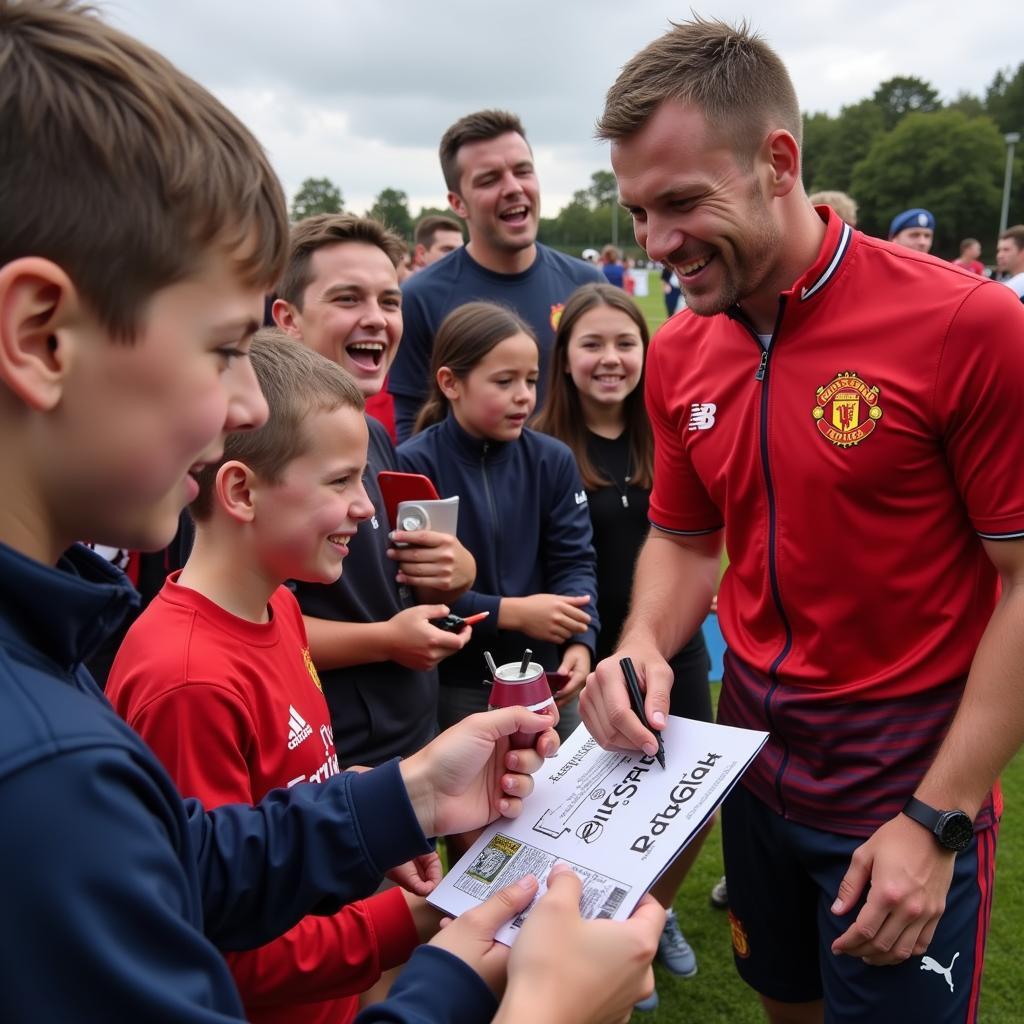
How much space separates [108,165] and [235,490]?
1.09 meters

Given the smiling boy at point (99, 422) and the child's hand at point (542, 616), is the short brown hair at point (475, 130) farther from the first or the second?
the smiling boy at point (99, 422)

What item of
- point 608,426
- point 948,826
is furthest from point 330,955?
point 608,426

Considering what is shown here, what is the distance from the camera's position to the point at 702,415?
2186 millimetres

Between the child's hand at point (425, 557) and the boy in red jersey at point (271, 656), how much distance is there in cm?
53

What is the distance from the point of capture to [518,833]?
5.26 ft

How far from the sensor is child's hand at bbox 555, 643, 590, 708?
3.00 metres

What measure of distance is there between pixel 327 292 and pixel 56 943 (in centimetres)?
253

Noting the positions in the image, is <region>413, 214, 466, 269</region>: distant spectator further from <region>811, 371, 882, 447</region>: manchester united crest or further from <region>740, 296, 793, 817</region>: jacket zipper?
<region>811, 371, 882, 447</region>: manchester united crest

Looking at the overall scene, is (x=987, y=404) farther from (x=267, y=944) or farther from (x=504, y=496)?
(x=504, y=496)

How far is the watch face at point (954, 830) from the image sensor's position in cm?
166

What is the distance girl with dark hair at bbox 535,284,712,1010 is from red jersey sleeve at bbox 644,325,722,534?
1132 mm

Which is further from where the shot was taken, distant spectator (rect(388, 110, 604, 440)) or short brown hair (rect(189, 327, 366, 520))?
distant spectator (rect(388, 110, 604, 440))

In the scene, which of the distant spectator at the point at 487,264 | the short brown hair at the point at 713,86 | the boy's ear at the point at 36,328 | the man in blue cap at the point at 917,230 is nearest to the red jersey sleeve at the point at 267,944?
the boy's ear at the point at 36,328

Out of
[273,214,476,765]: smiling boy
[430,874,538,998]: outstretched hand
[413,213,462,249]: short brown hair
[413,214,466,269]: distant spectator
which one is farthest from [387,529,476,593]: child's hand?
[413,213,462,249]: short brown hair
